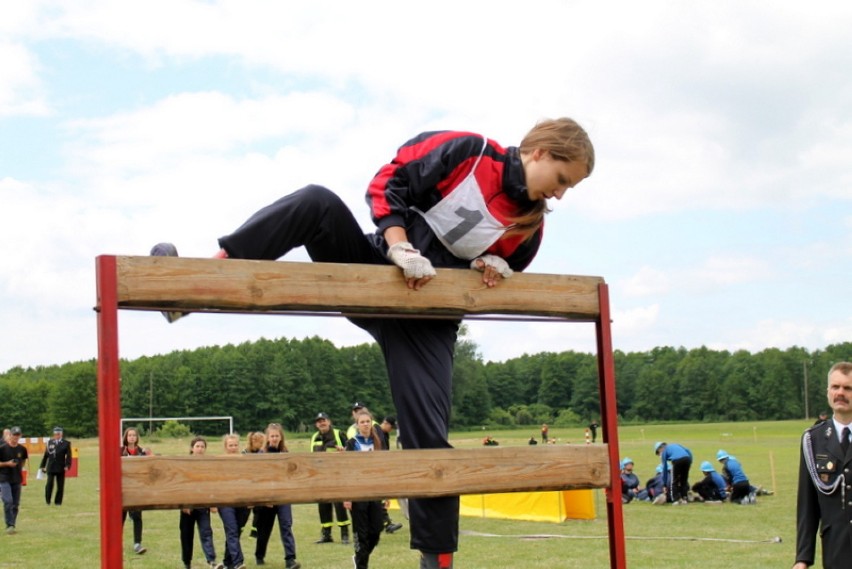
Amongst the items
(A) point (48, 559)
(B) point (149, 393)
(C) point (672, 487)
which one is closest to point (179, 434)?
(B) point (149, 393)

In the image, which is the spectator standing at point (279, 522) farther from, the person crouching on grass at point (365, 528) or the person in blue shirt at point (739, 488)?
the person in blue shirt at point (739, 488)

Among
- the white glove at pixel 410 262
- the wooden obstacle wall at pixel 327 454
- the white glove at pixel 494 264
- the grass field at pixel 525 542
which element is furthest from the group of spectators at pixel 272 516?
the white glove at pixel 410 262

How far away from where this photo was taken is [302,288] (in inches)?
139

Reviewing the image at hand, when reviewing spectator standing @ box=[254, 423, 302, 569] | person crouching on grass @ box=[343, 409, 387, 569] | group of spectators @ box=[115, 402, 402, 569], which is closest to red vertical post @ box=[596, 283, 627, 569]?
group of spectators @ box=[115, 402, 402, 569]

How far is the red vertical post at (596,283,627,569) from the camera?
416 centimetres

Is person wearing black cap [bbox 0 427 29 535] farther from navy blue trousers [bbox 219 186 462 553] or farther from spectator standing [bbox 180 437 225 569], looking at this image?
navy blue trousers [bbox 219 186 462 553]

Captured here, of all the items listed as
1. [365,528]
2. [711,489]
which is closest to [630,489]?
[711,489]

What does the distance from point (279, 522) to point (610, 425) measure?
11.0 m

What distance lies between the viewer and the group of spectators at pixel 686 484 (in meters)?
23.2

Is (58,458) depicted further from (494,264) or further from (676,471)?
(494,264)

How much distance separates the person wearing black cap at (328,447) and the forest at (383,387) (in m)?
11.1

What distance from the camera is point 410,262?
3.67 m

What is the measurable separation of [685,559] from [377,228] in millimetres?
11616

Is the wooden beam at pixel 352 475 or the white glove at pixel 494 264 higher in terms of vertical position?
the white glove at pixel 494 264
